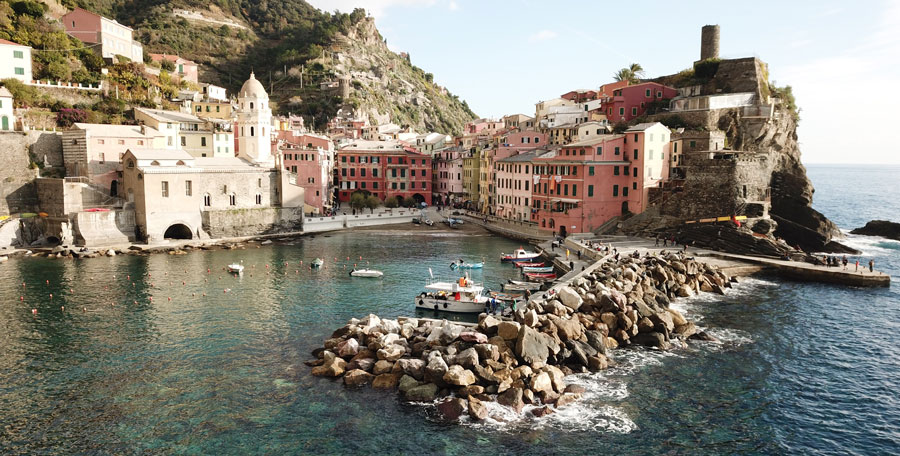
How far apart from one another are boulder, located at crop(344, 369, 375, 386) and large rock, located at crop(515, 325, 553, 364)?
237 inches

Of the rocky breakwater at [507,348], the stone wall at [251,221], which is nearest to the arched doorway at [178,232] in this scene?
the stone wall at [251,221]

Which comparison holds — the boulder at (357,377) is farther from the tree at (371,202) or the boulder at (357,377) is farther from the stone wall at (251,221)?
the tree at (371,202)

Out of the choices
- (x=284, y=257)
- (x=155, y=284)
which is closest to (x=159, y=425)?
(x=155, y=284)

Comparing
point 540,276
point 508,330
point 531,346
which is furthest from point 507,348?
point 540,276

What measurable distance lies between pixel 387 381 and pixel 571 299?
1107cm

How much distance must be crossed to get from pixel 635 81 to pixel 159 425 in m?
80.5

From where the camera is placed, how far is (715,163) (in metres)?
51.4

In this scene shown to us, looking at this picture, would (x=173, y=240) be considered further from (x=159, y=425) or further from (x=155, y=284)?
(x=159, y=425)

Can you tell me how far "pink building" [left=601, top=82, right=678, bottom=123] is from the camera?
228 ft

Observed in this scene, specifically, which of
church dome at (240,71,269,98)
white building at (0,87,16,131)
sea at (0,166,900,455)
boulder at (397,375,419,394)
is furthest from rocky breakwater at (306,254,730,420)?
church dome at (240,71,269,98)

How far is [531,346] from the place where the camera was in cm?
2347

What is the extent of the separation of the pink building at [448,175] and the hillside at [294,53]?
109ft

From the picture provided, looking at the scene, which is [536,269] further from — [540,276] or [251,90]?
[251,90]

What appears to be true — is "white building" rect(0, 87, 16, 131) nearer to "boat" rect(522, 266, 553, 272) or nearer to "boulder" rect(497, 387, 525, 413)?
"boat" rect(522, 266, 553, 272)
